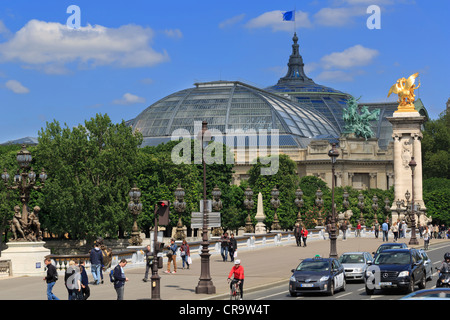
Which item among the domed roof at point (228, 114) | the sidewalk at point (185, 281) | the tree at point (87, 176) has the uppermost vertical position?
the domed roof at point (228, 114)

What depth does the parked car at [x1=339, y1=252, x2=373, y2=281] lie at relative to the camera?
125 feet

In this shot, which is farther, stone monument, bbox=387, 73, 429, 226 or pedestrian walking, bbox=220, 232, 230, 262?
stone monument, bbox=387, 73, 429, 226

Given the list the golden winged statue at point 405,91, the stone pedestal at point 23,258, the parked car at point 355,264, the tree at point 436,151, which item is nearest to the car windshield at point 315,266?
the parked car at point 355,264

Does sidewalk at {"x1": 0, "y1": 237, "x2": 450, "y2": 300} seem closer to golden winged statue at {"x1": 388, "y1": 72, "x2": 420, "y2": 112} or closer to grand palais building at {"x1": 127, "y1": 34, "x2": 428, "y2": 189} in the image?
golden winged statue at {"x1": 388, "y1": 72, "x2": 420, "y2": 112}

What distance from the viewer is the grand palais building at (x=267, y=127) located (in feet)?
506

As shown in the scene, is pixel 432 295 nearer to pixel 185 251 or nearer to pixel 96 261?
pixel 96 261

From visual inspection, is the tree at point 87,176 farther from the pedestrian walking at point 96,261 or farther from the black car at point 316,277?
the black car at point 316,277

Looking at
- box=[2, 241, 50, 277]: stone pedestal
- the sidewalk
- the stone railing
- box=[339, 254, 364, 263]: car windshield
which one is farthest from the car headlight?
the stone railing

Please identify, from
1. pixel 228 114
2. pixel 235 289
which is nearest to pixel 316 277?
pixel 235 289

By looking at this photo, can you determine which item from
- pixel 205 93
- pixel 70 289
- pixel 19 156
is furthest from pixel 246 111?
pixel 70 289

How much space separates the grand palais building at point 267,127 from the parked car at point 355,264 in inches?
4239

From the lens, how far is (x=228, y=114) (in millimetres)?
167625
